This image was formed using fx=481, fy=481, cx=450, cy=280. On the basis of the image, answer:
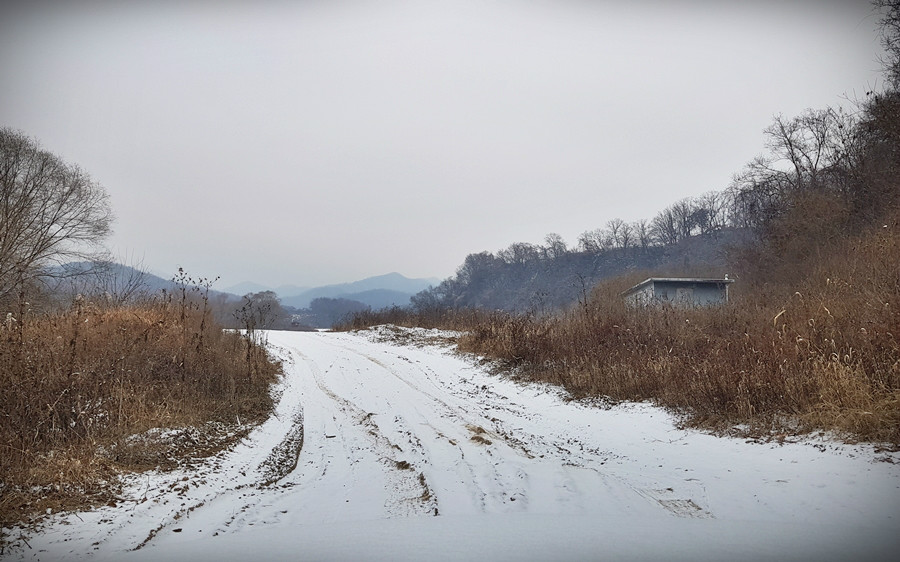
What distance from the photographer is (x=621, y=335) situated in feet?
33.0

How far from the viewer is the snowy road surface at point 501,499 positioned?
2.82 meters

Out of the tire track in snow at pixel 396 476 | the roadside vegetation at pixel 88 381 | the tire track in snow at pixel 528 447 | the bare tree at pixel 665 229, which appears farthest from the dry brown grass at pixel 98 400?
the bare tree at pixel 665 229

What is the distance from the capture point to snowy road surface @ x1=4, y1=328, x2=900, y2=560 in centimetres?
282

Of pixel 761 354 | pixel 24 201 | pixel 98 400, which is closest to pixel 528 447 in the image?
pixel 761 354

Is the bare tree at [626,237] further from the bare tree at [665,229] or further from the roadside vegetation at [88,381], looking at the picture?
the roadside vegetation at [88,381]

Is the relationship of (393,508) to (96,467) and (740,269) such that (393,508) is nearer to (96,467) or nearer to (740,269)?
(96,467)

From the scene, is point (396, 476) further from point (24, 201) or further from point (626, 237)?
point (626, 237)

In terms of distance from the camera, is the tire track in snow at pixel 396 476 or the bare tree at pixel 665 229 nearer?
the tire track in snow at pixel 396 476

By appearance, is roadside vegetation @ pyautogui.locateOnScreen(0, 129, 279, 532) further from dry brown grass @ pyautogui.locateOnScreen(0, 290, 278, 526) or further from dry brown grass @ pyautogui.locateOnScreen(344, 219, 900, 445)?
dry brown grass @ pyautogui.locateOnScreen(344, 219, 900, 445)

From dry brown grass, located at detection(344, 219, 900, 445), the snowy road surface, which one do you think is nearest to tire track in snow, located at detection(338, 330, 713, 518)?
the snowy road surface

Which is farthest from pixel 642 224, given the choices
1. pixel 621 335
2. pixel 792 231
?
pixel 621 335

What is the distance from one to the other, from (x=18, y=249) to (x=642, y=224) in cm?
8854

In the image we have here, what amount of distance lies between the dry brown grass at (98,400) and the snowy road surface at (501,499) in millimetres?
433

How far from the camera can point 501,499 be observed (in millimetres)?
3795
